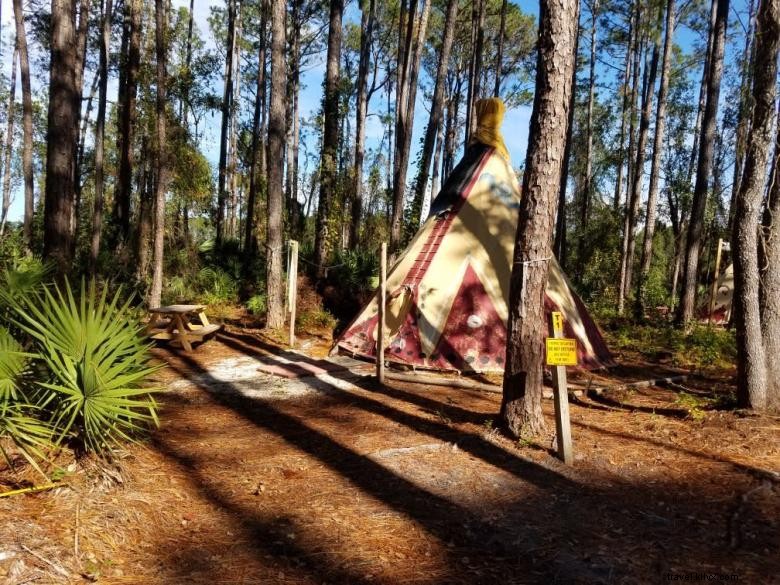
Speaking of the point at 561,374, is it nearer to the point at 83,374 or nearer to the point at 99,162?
the point at 83,374

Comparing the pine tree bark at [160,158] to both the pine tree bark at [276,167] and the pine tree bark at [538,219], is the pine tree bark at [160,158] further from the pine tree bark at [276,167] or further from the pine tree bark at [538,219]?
the pine tree bark at [538,219]

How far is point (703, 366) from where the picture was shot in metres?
9.35

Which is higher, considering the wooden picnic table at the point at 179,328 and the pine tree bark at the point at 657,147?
the pine tree bark at the point at 657,147

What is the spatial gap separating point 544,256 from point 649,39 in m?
21.6

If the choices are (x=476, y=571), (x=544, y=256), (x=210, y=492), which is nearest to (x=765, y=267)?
(x=544, y=256)

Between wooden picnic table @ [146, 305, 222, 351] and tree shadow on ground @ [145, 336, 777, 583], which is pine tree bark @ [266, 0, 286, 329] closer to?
wooden picnic table @ [146, 305, 222, 351]

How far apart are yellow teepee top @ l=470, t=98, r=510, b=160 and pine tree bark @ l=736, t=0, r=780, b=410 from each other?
4.80 meters

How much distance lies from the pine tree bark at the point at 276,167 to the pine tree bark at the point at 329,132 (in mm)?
2499

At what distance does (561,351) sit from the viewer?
4293 millimetres

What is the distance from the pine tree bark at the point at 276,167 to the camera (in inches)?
421

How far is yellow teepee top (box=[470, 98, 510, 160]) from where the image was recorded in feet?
32.1

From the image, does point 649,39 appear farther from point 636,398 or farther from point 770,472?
point 770,472

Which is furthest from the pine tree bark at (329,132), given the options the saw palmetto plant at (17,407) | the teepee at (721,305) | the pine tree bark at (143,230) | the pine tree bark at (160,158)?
the teepee at (721,305)

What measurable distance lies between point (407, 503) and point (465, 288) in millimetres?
4954
